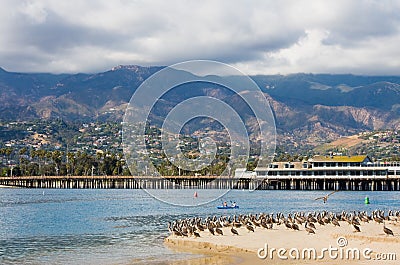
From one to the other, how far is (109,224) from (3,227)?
9022 millimetres

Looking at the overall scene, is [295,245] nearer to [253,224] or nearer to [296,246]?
[296,246]

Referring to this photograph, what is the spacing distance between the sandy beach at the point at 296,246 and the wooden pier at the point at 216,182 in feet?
316

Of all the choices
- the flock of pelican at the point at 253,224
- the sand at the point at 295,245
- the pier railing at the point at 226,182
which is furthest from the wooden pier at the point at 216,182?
the sand at the point at 295,245

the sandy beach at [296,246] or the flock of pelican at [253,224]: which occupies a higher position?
the flock of pelican at [253,224]

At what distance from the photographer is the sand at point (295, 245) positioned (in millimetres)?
31594

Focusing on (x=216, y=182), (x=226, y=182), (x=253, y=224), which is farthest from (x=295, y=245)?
(x=226, y=182)

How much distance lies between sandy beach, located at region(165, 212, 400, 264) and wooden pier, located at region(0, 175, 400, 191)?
316 ft

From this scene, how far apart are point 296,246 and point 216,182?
13110 cm

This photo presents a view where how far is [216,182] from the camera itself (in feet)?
546

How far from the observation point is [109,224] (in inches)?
2261

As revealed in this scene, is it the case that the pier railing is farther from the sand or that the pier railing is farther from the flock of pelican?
the sand

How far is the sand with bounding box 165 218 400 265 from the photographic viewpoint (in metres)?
31.6

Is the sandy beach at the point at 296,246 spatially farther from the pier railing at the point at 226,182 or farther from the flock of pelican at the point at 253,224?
the pier railing at the point at 226,182

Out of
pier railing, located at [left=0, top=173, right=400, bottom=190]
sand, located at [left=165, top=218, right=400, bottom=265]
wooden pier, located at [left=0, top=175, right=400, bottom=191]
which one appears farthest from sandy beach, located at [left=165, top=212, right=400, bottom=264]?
Result: wooden pier, located at [left=0, top=175, right=400, bottom=191]
